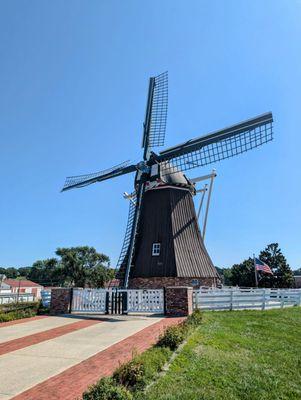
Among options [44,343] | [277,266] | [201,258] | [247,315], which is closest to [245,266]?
[277,266]

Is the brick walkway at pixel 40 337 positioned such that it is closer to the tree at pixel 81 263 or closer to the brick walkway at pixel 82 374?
the brick walkway at pixel 82 374

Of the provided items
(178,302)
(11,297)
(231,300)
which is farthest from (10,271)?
(178,302)

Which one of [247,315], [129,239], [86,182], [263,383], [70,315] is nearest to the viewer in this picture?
[263,383]

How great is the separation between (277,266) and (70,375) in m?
43.4

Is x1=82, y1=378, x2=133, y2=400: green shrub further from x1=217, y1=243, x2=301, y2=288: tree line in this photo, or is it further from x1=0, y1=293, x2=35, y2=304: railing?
x1=217, y1=243, x2=301, y2=288: tree line

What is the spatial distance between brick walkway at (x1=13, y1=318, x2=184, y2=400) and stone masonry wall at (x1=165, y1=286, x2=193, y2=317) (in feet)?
15.2

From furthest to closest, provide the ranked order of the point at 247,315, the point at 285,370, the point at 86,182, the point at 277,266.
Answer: the point at 277,266, the point at 86,182, the point at 247,315, the point at 285,370

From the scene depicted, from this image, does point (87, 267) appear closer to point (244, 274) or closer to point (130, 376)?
point (244, 274)

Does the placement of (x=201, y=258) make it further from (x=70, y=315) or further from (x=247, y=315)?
(x=70, y=315)

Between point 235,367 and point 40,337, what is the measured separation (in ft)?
16.6

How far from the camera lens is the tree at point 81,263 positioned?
5078 centimetres

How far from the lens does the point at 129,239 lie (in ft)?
62.0

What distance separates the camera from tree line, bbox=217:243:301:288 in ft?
137

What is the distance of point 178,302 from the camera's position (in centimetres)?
1220
